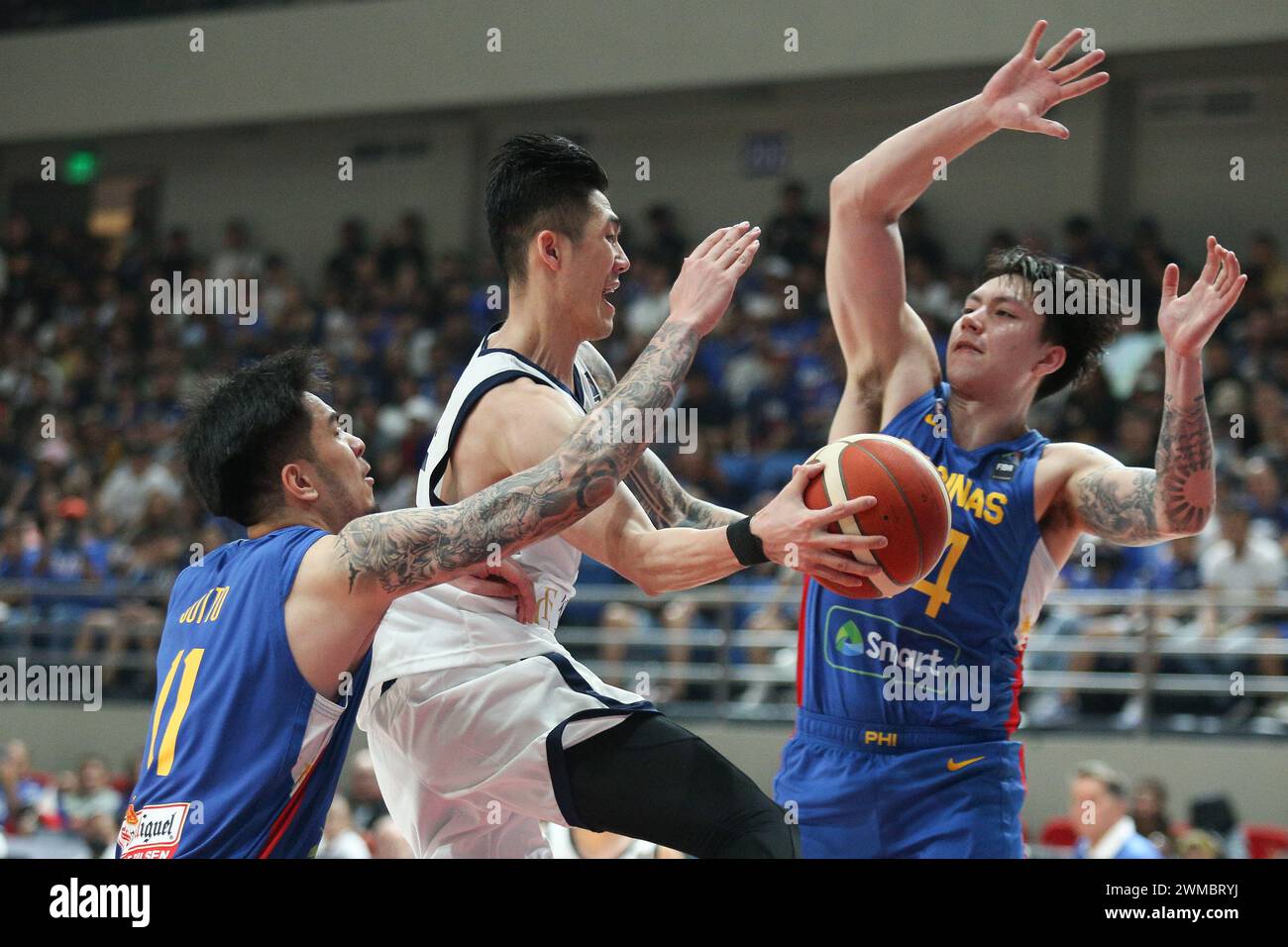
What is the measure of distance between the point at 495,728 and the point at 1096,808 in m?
4.19

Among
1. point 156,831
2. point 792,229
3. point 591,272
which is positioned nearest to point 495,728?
point 156,831

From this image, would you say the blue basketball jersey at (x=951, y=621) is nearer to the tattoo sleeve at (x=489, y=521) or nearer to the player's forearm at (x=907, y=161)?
the player's forearm at (x=907, y=161)

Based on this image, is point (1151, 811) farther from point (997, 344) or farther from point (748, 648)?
point (997, 344)

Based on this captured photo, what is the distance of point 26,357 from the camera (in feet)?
54.6

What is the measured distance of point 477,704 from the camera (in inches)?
146

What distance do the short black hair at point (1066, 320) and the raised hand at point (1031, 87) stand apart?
0.50 metres

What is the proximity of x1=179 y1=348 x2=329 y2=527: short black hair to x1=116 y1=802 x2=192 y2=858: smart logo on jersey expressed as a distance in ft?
2.19

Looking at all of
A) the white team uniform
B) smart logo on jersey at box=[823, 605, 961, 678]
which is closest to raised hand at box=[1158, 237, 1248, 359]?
smart logo on jersey at box=[823, 605, 961, 678]

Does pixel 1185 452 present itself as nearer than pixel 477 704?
No

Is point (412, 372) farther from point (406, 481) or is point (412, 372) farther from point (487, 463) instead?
point (487, 463)

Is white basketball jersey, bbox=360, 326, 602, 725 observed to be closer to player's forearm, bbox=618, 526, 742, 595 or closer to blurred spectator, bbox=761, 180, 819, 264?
player's forearm, bbox=618, 526, 742, 595

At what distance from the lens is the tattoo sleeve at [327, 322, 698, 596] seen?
317cm
